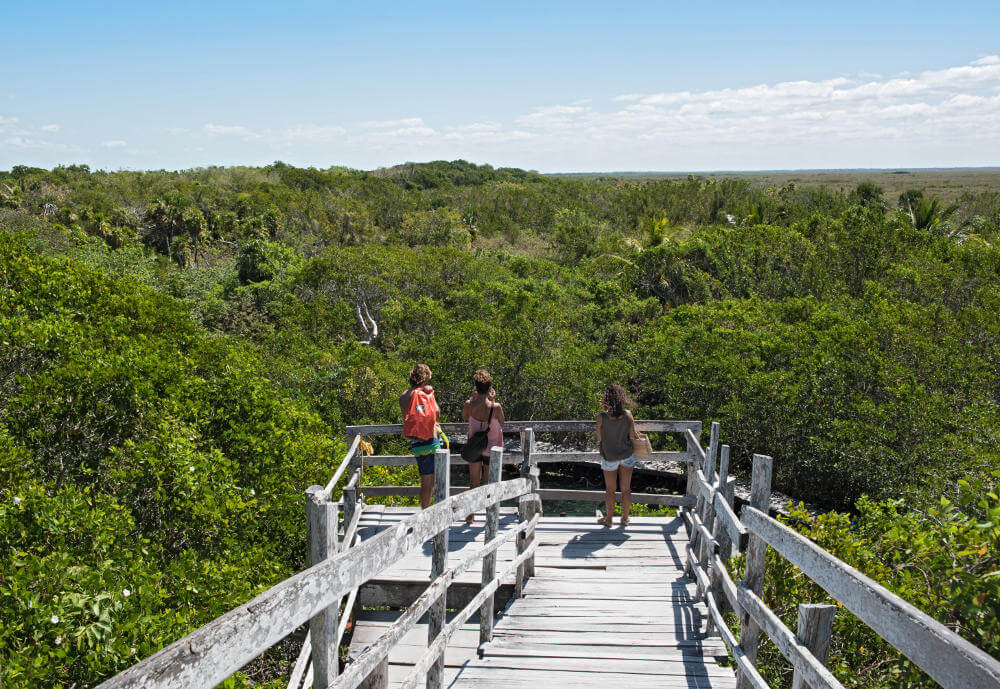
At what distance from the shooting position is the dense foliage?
196 inches

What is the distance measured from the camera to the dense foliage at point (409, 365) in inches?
196

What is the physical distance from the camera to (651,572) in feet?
19.5

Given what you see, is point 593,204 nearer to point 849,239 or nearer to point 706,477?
point 849,239

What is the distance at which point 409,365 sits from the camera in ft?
62.6

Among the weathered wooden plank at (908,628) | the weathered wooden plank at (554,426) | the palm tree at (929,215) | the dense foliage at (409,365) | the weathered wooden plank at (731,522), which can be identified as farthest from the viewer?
the palm tree at (929,215)

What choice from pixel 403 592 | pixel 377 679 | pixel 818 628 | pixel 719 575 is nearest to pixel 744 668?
pixel 818 628

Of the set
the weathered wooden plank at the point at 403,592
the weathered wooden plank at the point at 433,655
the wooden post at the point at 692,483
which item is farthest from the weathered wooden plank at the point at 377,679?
the wooden post at the point at 692,483

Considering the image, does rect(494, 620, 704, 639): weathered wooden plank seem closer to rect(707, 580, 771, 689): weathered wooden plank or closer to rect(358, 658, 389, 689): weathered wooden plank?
rect(707, 580, 771, 689): weathered wooden plank

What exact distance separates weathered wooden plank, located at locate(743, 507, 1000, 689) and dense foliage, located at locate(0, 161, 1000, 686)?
101 centimetres

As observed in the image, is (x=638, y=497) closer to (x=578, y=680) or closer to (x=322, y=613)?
(x=578, y=680)

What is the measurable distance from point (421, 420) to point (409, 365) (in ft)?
41.9

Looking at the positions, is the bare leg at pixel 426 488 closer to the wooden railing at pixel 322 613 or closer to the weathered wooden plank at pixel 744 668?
the wooden railing at pixel 322 613

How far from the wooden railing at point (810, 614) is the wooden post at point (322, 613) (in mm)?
1603

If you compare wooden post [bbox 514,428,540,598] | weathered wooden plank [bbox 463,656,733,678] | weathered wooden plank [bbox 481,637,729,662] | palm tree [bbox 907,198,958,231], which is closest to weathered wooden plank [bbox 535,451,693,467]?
wooden post [bbox 514,428,540,598]
